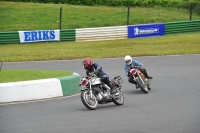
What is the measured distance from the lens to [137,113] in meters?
12.6

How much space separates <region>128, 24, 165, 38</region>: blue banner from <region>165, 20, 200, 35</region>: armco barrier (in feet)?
2.04

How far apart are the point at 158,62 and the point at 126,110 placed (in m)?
11.0

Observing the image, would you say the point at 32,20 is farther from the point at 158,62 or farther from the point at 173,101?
the point at 173,101

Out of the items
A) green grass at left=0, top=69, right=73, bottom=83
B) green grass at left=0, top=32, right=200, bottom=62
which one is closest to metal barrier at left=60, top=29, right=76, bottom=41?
green grass at left=0, top=32, right=200, bottom=62

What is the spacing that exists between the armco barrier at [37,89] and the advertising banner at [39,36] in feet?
54.7

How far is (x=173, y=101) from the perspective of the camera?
48.2 feet

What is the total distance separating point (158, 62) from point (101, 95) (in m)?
10.6

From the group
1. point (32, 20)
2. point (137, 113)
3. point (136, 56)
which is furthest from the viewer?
point (32, 20)

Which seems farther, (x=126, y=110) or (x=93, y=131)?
(x=126, y=110)

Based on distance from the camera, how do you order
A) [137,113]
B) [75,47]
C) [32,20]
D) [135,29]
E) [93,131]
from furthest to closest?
1. [32,20]
2. [135,29]
3. [75,47]
4. [137,113]
5. [93,131]

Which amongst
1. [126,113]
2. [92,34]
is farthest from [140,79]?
[92,34]

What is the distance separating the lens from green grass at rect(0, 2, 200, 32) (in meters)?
37.3

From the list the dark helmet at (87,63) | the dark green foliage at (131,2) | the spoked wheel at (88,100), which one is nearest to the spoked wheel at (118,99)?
the spoked wheel at (88,100)

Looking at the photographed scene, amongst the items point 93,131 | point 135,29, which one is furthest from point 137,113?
point 135,29
